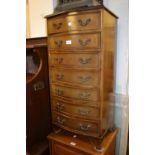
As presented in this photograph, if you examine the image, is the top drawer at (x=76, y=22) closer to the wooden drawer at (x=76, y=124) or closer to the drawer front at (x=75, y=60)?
the drawer front at (x=75, y=60)

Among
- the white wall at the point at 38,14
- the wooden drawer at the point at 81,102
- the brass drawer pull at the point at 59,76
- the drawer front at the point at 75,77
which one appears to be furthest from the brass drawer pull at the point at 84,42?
the white wall at the point at 38,14

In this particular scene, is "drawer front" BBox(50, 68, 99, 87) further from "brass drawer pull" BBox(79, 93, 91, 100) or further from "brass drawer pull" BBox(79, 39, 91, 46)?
"brass drawer pull" BBox(79, 39, 91, 46)

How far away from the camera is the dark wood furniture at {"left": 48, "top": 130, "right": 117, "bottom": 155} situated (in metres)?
1.52

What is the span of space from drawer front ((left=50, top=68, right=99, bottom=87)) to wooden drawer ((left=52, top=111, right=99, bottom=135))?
0.34 meters

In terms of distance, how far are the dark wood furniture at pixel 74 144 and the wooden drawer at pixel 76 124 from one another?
13cm

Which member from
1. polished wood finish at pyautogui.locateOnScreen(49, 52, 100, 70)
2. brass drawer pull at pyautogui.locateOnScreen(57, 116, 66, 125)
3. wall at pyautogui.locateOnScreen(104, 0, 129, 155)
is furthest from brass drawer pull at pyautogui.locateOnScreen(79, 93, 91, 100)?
wall at pyautogui.locateOnScreen(104, 0, 129, 155)

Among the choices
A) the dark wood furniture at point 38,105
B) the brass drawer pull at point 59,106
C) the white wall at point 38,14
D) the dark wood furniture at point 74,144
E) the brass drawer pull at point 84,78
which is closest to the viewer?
the brass drawer pull at point 84,78

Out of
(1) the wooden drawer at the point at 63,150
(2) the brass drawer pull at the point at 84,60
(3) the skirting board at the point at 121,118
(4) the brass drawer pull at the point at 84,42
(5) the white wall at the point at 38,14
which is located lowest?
(1) the wooden drawer at the point at 63,150

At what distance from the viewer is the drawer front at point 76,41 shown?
1330 mm

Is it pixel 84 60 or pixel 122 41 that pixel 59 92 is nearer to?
pixel 84 60

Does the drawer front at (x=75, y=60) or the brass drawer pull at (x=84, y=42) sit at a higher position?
the brass drawer pull at (x=84, y=42)

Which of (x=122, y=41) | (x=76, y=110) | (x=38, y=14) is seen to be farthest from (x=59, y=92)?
(x=38, y=14)

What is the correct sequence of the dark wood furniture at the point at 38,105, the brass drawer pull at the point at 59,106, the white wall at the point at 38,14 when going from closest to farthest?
1. the brass drawer pull at the point at 59,106
2. the dark wood furniture at the point at 38,105
3. the white wall at the point at 38,14
